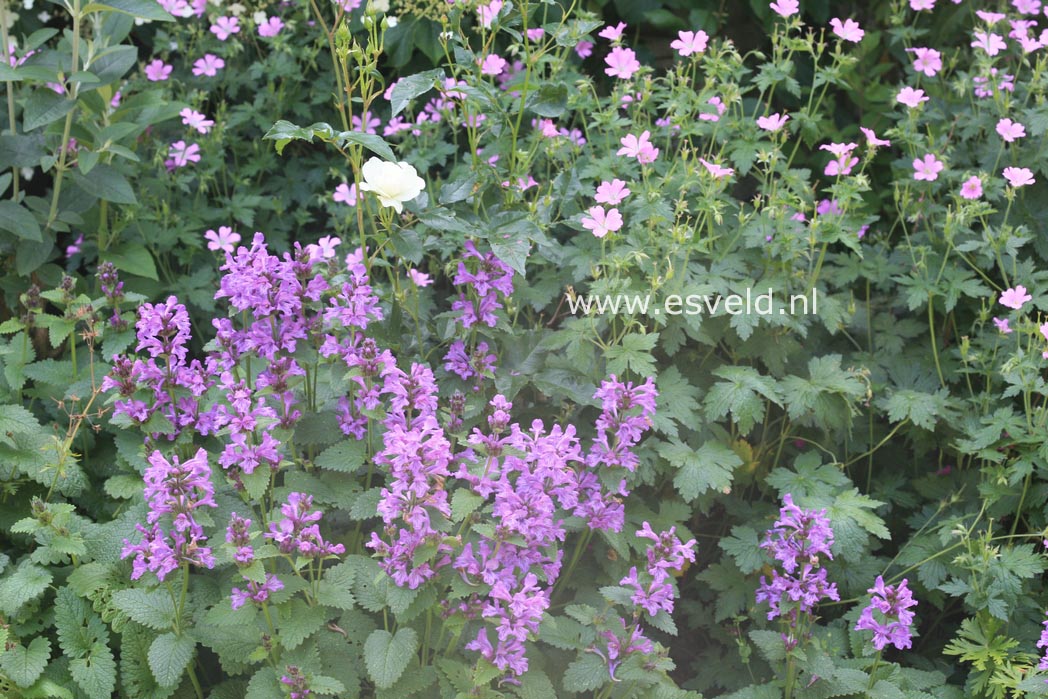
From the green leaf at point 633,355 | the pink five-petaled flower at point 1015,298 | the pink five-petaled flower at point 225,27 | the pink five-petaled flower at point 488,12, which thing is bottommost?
the pink five-petaled flower at point 1015,298

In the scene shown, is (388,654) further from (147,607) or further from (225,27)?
(225,27)

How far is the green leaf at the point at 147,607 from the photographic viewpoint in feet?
6.95

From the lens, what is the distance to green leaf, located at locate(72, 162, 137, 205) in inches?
119

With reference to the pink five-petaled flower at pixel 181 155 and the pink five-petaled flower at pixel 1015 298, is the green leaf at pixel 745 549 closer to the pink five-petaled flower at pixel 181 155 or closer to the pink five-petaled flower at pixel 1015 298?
the pink five-petaled flower at pixel 1015 298

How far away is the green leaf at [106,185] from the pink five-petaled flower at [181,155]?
1.03 feet

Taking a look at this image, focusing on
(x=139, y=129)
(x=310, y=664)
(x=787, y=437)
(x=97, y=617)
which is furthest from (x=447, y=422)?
(x=139, y=129)

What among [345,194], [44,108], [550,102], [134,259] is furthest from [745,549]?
[44,108]

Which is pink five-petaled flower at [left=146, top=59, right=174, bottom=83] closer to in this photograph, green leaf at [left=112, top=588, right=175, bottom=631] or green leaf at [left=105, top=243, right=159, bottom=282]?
green leaf at [left=105, top=243, right=159, bottom=282]

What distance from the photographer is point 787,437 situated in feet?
9.39

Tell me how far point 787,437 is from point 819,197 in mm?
1436

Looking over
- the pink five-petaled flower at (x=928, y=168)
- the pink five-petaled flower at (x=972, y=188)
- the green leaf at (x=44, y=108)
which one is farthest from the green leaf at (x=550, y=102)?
the green leaf at (x=44, y=108)

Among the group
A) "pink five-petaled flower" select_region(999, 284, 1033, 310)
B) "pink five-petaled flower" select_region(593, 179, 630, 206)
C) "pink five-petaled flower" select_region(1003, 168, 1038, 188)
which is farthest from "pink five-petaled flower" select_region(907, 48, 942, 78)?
"pink five-petaled flower" select_region(593, 179, 630, 206)

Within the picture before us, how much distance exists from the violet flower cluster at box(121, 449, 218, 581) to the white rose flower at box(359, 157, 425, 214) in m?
0.63

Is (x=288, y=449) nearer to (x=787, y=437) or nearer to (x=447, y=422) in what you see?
(x=447, y=422)
